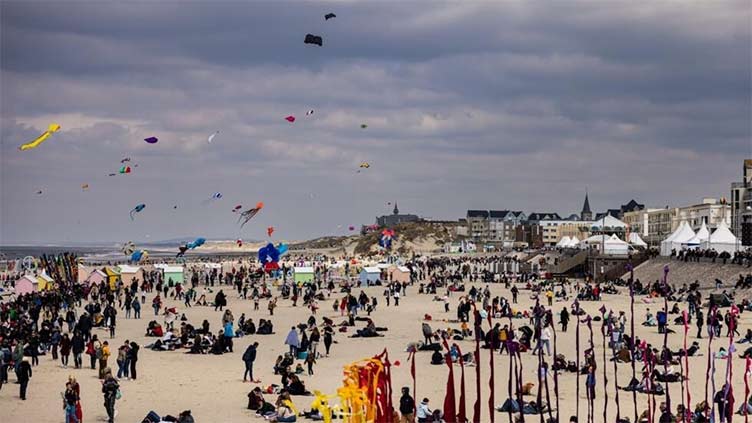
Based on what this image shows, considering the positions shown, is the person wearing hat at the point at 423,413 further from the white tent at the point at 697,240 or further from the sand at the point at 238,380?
the white tent at the point at 697,240

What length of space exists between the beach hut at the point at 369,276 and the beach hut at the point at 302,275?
4466mm

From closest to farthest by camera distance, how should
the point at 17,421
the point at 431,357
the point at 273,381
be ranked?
the point at 17,421 → the point at 273,381 → the point at 431,357

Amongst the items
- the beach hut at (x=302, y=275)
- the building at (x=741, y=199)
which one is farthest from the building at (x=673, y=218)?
the beach hut at (x=302, y=275)

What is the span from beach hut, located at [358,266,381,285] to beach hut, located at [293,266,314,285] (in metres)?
4.47

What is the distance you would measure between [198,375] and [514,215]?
158867 millimetres

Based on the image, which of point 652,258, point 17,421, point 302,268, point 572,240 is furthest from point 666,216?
point 17,421

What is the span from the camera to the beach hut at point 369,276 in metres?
56.7

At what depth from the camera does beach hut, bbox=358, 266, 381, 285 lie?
56.7 meters

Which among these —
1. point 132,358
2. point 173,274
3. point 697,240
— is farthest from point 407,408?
point 697,240

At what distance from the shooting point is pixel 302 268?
53844 mm

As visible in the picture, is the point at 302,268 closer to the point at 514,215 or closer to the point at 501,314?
the point at 501,314

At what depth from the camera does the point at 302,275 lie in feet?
173

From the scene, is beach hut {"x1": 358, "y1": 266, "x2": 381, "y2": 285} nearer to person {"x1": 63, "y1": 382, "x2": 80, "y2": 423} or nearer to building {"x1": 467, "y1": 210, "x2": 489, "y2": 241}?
person {"x1": 63, "y1": 382, "x2": 80, "y2": 423}

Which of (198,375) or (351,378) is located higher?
(351,378)
